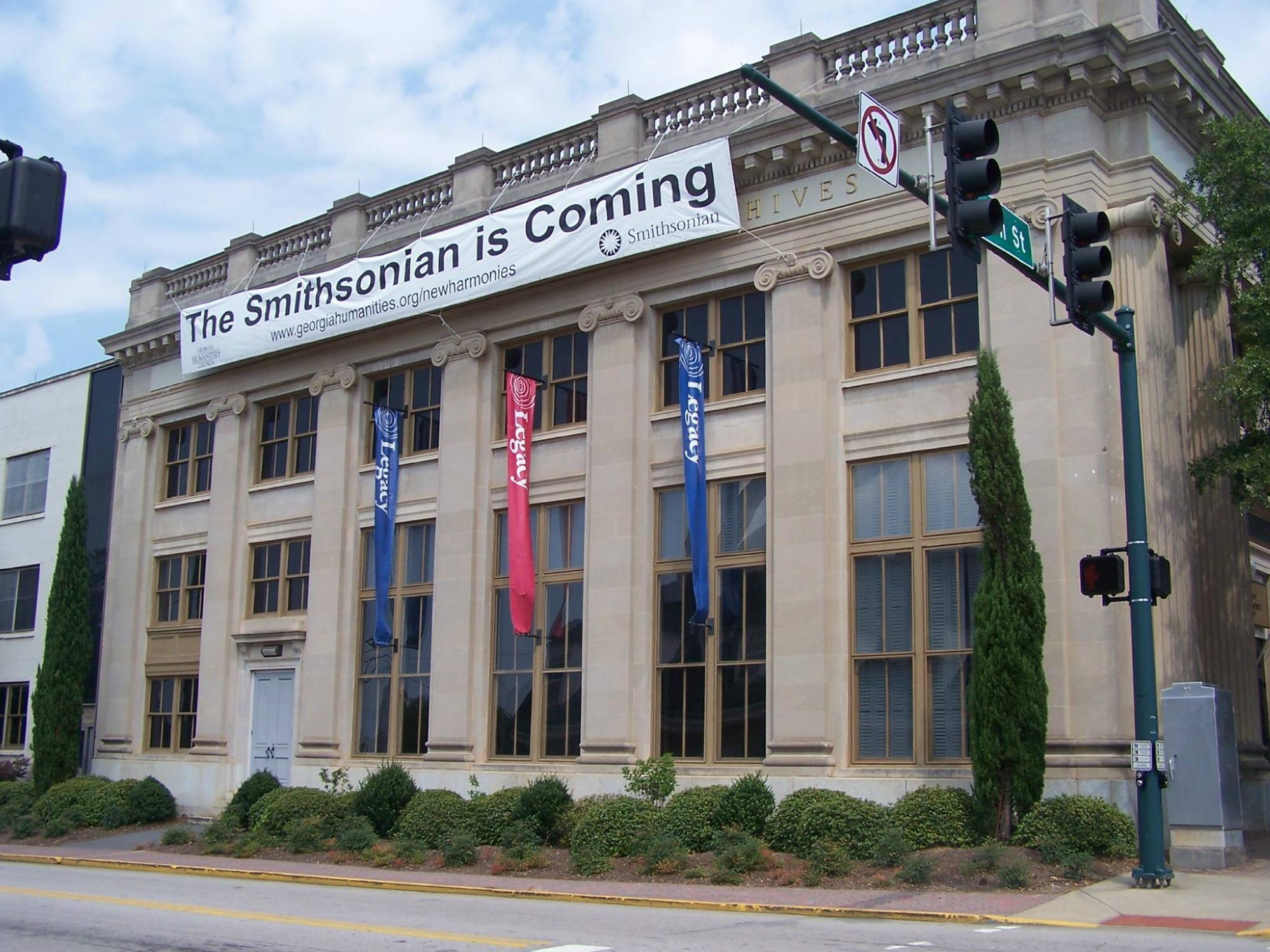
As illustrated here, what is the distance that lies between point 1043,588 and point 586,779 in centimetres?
907

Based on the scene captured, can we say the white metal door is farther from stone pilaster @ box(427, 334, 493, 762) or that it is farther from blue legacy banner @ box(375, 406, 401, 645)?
stone pilaster @ box(427, 334, 493, 762)

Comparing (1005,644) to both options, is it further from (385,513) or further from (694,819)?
(385,513)

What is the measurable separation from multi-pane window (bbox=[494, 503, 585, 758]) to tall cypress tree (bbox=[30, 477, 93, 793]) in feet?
41.4

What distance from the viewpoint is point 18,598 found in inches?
1566

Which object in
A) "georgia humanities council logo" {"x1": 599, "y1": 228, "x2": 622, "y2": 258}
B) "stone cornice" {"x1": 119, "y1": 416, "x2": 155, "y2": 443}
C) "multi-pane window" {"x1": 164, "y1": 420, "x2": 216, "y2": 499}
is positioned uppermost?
"georgia humanities council logo" {"x1": 599, "y1": 228, "x2": 622, "y2": 258}

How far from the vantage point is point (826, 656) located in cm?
2258

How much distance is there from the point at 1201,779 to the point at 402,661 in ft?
54.2

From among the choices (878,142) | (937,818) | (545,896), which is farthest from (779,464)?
(878,142)

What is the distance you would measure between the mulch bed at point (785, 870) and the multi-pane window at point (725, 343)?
8435 mm

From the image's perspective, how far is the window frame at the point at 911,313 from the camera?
22484 millimetres

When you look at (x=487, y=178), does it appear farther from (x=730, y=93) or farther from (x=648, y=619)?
(x=648, y=619)

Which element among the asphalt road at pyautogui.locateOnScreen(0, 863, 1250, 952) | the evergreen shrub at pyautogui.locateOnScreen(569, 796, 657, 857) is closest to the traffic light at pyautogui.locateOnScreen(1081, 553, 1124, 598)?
the asphalt road at pyautogui.locateOnScreen(0, 863, 1250, 952)

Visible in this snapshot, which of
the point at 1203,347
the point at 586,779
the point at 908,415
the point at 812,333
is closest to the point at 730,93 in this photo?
the point at 812,333

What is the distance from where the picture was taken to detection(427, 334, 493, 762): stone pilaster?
27.3 metres
